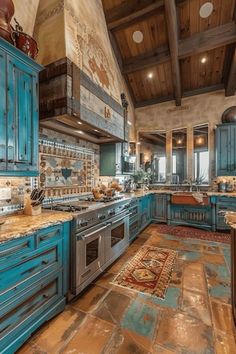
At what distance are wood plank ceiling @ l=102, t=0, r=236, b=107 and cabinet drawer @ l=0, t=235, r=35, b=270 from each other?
458 centimetres

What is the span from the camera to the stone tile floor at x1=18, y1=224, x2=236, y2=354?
146 centimetres

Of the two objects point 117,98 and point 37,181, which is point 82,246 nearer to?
point 37,181

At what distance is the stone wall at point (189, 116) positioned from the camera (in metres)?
5.18

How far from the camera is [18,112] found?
174cm

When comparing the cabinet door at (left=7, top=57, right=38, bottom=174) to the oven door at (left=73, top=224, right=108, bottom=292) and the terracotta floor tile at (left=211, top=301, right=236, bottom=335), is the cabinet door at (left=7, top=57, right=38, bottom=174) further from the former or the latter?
the terracotta floor tile at (left=211, top=301, right=236, bottom=335)

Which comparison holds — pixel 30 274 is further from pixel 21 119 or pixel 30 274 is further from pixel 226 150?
pixel 226 150

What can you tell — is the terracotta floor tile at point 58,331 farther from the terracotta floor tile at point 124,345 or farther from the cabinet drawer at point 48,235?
the cabinet drawer at point 48,235

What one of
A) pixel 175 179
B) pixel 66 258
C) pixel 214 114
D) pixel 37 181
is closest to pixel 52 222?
pixel 66 258

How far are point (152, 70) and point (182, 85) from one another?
1050 mm

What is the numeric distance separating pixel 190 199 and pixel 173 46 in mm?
3651

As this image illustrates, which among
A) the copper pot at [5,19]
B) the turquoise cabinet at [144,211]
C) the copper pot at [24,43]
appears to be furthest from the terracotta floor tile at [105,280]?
the copper pot at [5,19]

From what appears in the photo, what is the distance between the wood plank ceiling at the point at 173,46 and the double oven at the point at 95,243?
394 cm

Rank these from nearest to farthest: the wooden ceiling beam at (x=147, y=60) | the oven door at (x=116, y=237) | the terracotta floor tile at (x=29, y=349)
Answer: the terracotta floor tile at (x=29, y=349) < the oven door at (x=116, y=237) < the wooden ceiling beam at (x=147, y=60)

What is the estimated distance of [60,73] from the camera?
6.81 feet
